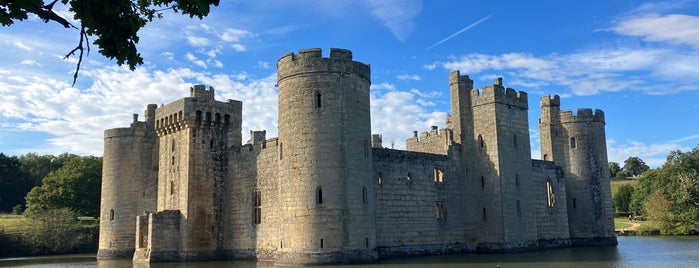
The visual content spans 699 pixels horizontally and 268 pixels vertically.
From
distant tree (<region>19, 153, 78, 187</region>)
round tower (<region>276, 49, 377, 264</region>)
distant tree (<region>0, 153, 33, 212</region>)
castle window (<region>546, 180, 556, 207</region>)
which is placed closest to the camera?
round tower (<region>276, 49, 377, 264</region>)

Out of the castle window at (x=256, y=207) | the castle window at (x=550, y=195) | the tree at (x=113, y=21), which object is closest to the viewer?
the tree at (x=113, y=21)

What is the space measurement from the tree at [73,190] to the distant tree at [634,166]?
380ft

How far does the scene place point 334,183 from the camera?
89.5 ft

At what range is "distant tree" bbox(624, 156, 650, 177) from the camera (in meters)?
135

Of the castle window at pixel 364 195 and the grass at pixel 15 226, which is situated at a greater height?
the castle window at pixel 364 195

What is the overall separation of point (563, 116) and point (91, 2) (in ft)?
138

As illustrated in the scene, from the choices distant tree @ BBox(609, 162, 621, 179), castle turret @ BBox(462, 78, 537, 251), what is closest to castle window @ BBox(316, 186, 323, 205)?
castle turret @ BBox(462, 78, 537, 251)

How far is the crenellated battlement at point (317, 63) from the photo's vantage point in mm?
28422

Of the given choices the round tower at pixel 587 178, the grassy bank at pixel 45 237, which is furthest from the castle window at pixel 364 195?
the grassy bank at pixel 45 237

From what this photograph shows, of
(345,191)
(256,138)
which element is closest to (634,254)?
(345,191)

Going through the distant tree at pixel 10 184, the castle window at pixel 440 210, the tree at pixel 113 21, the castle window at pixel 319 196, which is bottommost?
the castle window at pixel 440 210

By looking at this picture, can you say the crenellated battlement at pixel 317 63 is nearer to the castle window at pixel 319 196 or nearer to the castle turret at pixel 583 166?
the castle window at pixel 319 196

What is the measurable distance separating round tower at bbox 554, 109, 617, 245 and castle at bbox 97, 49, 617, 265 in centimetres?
10

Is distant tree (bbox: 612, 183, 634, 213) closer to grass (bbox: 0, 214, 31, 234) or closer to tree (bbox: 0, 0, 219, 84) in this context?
grass (bbox: 0, 214, 31, 234)
